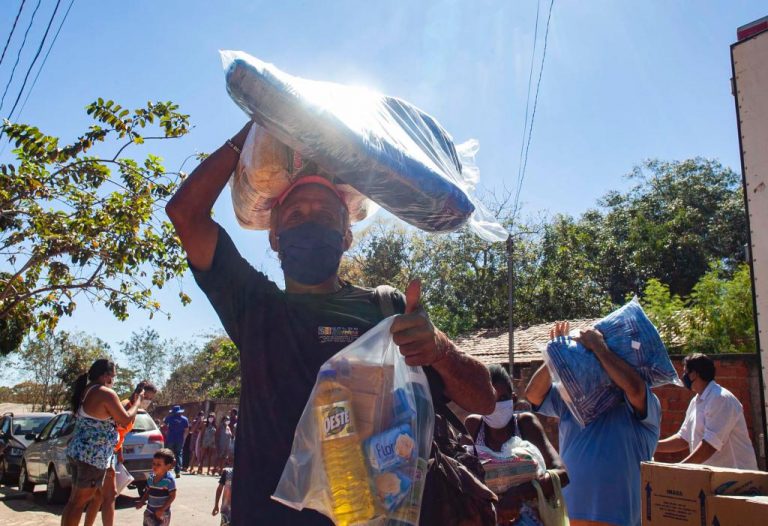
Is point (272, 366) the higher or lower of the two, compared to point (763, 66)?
lower

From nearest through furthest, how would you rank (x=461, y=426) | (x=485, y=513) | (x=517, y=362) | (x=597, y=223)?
(x=485, y=513), (x=461, y=426), (x=517, y=362), (x=597, y=223)

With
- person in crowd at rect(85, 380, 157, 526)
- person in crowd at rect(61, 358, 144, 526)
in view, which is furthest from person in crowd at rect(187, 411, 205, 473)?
person in crowd at rect(61, 358, 144, 526)

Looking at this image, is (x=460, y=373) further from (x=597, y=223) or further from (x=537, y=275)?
(x=597, y=223)

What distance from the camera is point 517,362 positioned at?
13.9 meters

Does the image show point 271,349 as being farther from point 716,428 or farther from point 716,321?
point 716,321

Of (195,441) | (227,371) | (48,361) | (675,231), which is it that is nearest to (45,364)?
(48,361)

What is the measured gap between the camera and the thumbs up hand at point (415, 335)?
1450mm

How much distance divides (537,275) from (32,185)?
20.9 m

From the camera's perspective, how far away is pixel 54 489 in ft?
30.5

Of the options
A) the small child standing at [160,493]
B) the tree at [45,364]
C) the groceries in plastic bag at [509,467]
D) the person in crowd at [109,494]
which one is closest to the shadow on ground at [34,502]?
the person in crowd at [109,494]

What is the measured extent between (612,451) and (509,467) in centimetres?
57

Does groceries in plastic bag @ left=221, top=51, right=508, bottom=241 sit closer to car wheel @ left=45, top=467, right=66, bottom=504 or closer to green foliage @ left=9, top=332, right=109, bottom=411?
car wheel @ left=45, top=467, right=66, bottom=504

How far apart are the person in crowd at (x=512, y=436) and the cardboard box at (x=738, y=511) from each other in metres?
1.07

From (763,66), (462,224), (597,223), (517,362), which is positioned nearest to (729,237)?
(597,223)
